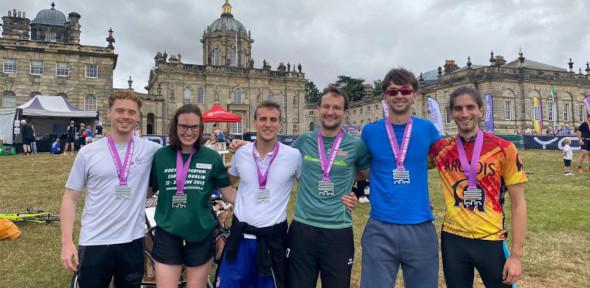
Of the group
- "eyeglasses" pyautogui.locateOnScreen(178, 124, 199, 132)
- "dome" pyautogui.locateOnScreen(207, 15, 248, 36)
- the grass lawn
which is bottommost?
the grass lawn

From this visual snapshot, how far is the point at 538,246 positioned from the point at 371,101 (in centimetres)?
5743

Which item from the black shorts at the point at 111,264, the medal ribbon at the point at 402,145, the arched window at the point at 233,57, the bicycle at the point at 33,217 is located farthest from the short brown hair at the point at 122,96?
the arched window at the point at 233,57

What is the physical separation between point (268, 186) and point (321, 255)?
0.76 meters

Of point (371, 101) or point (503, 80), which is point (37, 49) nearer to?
point (371, 101)

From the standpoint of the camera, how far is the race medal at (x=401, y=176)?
3033 mm

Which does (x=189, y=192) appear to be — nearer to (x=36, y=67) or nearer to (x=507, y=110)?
(x=36, y=67)

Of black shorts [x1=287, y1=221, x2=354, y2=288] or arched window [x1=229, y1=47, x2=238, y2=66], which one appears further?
arched window [x1=229, y1=47, x2=238, y2=66]

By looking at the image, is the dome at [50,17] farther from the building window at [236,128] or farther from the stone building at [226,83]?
the building window at [236,128]

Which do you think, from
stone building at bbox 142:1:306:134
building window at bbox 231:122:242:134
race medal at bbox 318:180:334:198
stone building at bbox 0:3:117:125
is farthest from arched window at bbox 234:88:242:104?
race medal at bbox 318:180:334:198

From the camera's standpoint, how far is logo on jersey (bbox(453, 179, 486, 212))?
2943 mm

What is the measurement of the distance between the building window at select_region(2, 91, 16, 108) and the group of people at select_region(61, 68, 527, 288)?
39.6 metres

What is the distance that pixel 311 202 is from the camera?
10.4 feet

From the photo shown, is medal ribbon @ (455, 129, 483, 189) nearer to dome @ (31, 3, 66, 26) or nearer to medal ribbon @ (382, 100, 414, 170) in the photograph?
medal ribbon @ (382, 100, 414, 170)

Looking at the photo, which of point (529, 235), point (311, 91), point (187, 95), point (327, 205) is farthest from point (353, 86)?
point (327, 205)
